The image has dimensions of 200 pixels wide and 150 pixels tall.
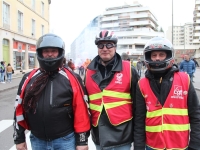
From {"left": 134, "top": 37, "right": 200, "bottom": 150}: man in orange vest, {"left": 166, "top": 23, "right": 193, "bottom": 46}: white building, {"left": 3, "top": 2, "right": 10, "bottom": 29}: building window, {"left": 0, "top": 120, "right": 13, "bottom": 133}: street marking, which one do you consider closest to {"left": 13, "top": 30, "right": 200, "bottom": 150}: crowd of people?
{"left": 134, "top": 37, "right": 200, "bottom": 150}: man in orange vest

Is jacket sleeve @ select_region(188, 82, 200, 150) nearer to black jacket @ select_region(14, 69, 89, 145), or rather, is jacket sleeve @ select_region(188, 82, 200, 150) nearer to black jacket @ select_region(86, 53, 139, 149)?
black jacket @ select_region(86, 53, 139, 149)

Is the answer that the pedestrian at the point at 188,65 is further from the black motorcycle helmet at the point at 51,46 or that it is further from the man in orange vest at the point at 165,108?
the black motorcycle helmet at the point at 51,46

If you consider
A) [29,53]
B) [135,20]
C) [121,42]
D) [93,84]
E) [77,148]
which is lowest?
Answer: [77,148]

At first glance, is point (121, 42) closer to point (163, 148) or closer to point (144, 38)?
point (144, 38)

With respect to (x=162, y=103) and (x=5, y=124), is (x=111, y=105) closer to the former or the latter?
(x=162, y=103)

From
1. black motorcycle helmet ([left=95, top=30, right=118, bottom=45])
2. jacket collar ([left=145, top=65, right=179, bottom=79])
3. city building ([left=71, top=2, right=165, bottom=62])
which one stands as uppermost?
city building ([left=71, top=2, right=165, bottom=62])

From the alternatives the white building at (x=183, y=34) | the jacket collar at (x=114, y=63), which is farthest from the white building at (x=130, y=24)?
the jacket collar at (x=114, y=63)

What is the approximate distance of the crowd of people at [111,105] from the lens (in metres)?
2.11

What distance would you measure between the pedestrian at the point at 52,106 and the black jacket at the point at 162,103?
0.55m

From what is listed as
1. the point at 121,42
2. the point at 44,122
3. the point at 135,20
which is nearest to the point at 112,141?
the point at 44,122

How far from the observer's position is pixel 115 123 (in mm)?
2312

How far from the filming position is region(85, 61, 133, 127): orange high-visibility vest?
234 cm

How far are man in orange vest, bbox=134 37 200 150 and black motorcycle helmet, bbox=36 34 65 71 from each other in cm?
91

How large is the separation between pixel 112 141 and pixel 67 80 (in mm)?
815
